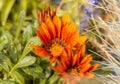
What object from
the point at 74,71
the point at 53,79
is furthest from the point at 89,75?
the point at 53,79

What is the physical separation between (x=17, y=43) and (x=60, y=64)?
0.31 metres

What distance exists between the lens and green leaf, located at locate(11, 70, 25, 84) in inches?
58.7

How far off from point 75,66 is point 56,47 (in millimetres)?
124

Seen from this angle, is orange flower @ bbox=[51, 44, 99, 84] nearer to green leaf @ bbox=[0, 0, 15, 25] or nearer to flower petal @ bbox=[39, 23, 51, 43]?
flower petal @ bbox=[39, 23, 51, 43]

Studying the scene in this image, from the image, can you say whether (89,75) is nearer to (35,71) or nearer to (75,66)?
(75,66)

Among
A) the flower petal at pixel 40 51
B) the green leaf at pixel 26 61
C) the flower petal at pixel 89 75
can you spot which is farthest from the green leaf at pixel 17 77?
the flower petal at pixel 89 75

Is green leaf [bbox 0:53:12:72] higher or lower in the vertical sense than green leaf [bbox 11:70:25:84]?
higher

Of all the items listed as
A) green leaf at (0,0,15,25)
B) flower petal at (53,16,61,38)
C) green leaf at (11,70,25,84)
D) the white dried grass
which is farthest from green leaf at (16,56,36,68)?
green leaf at (0,0,15,25)

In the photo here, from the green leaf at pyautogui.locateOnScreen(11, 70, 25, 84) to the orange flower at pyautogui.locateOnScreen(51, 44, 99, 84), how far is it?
0.17 m

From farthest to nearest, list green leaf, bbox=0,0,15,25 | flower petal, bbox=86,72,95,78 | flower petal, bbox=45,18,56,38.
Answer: green leaf, bbox=0,0,15,25
flower petal, bbox=45,18,56,38
flower petal, bbox=86,72,95,78

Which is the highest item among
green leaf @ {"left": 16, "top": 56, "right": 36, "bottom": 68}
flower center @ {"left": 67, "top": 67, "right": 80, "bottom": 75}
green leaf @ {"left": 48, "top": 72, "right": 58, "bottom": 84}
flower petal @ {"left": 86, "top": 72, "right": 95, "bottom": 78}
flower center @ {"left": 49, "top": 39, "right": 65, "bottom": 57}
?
flower center @ {"left": 49, "top": 39, "right": 65, "bottom": 57}

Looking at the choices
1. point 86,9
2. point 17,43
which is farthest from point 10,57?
point 86,9

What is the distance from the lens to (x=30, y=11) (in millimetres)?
3289

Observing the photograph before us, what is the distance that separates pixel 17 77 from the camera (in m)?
1.49
